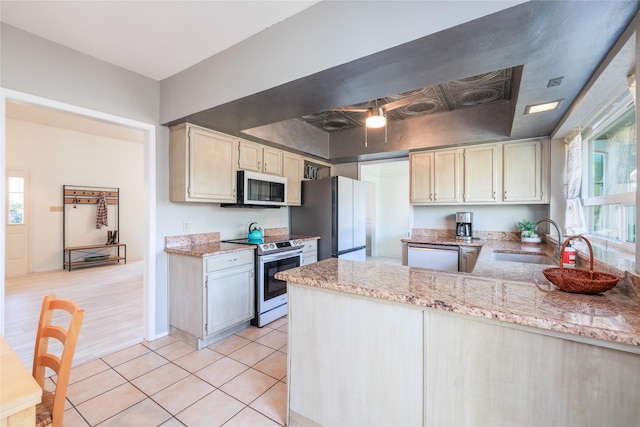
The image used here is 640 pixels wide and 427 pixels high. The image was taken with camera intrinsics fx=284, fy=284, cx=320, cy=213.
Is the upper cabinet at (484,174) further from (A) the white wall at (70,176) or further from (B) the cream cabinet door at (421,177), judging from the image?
(A) the white wall at (70,176)

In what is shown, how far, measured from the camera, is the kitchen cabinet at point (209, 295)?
8.70 ft

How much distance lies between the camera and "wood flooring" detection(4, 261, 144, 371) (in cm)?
270

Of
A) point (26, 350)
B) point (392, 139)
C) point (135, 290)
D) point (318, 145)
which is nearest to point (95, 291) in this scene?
point (135, 290)

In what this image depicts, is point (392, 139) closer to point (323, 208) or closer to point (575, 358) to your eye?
point (323, 208)

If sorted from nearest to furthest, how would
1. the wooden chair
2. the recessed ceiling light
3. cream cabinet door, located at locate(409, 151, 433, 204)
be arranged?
the wooden chair → the recessed ceiling light → cream cabinet door, located at locate(409, 151, 433, 204)

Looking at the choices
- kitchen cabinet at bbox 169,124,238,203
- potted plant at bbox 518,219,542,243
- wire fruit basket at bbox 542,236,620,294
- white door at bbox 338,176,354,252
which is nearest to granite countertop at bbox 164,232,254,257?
kitchen cabinet at bbox 169,124,238,203

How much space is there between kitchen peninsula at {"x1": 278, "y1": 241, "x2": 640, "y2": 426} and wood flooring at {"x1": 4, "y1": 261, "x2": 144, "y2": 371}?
227 centimetres

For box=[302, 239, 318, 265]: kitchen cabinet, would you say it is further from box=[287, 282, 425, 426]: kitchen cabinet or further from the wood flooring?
box=[287, 282, 425, 426]: kitchen cabinet

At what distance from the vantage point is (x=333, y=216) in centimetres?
411

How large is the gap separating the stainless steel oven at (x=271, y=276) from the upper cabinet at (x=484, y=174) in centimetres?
205

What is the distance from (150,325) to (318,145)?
129 inches

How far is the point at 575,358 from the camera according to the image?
38.1 inches

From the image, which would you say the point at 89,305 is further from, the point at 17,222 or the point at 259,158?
the point at 17,222

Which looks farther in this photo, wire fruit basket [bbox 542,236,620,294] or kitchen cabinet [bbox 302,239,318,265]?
kitchen cabinet [bbox 302,239,318,265]
